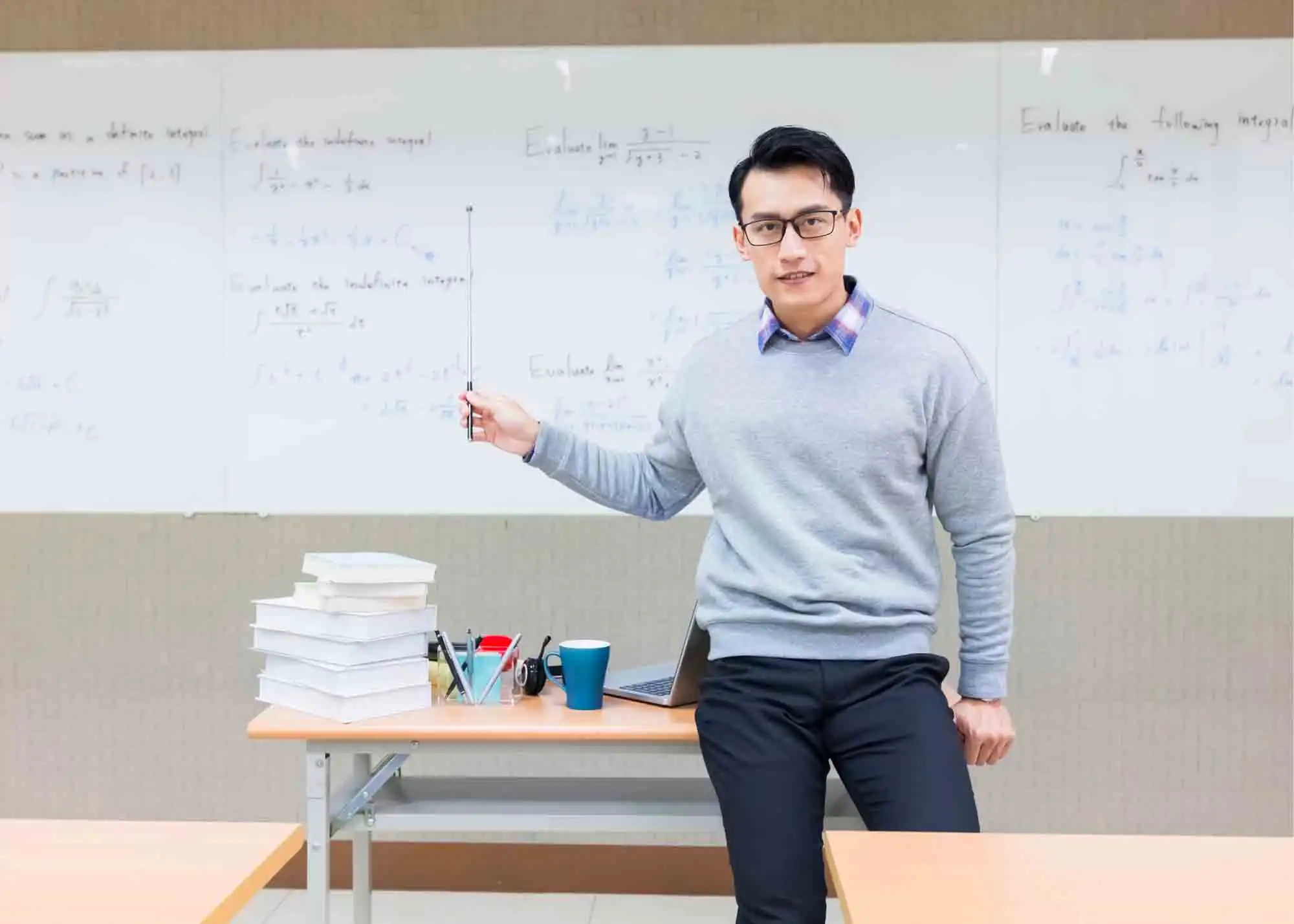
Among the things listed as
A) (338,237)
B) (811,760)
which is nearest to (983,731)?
(811,760)

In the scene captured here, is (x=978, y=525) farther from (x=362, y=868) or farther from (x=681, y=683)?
(x=362, y=868)

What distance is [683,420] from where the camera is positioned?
73.8 inches

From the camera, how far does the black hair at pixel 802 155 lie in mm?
1704

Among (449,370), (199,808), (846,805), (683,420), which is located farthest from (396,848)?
(683,420)

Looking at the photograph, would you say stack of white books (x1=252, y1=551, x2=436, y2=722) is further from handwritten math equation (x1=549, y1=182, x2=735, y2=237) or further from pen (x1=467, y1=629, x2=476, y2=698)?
handwritten math equation (x1=549, y1=182, x2=735, y2=237)

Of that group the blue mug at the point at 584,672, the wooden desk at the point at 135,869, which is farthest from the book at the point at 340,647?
the wooden desk at the point at 135,869

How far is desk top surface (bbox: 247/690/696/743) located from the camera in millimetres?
1782

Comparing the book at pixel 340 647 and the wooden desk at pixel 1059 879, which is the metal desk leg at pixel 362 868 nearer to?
the book at pixel 340 647

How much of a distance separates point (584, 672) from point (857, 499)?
1.79ft

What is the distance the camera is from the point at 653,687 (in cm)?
204

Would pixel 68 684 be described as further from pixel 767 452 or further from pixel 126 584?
pixel 767 452

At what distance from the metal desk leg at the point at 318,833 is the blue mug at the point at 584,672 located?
0.41m

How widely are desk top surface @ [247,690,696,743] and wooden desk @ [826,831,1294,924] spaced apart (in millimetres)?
733

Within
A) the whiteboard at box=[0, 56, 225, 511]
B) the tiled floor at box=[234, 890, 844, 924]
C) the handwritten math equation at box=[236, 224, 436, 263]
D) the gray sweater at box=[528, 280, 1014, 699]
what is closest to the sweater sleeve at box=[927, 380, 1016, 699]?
the gray sweater at box=[528, 280, 1014, 699]
